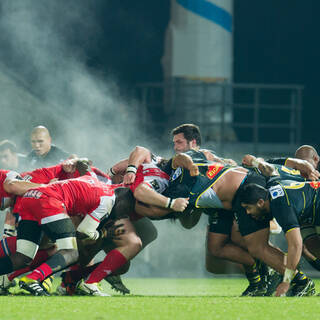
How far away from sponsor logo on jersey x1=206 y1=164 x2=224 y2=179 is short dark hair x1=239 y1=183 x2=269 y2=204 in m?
0.38

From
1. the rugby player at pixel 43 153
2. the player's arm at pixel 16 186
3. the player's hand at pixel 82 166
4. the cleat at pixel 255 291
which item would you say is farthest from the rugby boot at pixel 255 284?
the rugby player at pixel 43 153

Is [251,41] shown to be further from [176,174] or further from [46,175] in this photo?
[176,174]

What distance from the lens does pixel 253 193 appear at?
6.88m

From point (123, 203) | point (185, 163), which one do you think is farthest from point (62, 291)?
point (185, 163)

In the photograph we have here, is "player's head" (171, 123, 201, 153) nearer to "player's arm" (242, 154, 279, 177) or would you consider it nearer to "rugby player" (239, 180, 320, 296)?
"player's arm" (242, 154, 279, 177)

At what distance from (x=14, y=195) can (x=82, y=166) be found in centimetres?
64

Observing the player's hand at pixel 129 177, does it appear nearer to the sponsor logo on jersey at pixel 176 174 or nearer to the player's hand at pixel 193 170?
the sponsor logo on jersey at pixel 176 174

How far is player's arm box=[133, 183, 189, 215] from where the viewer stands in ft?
23.2

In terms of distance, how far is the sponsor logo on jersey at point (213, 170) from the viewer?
284 inches

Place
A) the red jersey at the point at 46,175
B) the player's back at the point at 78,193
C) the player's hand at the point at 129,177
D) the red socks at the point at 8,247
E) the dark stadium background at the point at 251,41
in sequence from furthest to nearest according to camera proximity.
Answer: the dark stadium background at the point at 251,41
the red jersey at the point at 46,175
the player's hand at the point at 129,177
the red socks at the point at 8,247
the player's back at the point at 78,193

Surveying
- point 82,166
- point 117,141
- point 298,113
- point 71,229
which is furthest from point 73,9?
point 71,229

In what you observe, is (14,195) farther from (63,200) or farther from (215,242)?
(215,242)

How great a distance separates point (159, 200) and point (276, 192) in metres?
0.90

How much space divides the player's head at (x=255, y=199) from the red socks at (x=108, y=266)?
3.50 feet
